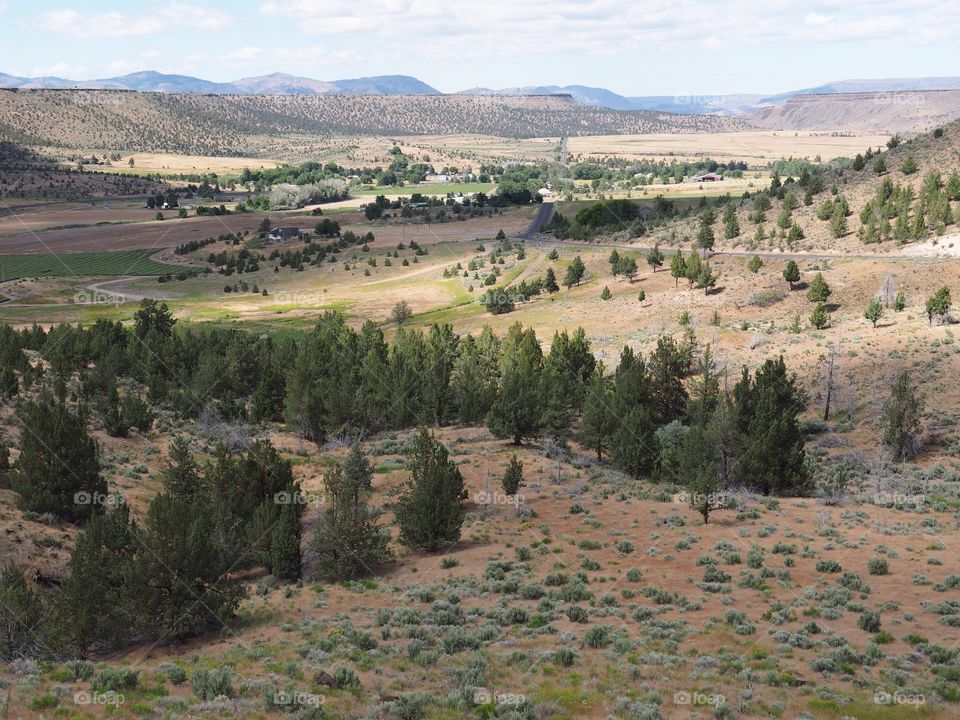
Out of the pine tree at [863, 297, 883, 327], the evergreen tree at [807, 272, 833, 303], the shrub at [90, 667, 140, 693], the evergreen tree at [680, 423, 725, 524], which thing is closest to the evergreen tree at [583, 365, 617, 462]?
the evergreen tree at [680, 423, 725, 524]

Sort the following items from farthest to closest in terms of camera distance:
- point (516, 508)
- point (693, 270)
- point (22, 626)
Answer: point (693, 270)
point (516, 508)
point (22, 626)

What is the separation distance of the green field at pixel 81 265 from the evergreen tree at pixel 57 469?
10246cm

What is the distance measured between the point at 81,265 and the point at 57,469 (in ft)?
382

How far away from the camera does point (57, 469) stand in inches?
1398

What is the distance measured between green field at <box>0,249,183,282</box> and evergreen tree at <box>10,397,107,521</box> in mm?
102464

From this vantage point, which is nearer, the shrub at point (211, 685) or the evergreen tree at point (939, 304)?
the shrub at point (211, 685)

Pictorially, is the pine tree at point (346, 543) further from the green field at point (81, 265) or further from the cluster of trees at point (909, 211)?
the green field at point (81, 265)

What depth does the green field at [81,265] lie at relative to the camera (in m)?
133

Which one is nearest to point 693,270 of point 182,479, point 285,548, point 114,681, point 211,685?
point 182,479

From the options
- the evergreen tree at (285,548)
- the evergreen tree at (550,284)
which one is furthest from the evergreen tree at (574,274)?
the evergreen tree at (285,548)

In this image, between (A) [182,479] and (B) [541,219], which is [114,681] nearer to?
(A) [182,479]

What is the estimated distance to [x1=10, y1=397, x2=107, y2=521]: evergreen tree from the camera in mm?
35188

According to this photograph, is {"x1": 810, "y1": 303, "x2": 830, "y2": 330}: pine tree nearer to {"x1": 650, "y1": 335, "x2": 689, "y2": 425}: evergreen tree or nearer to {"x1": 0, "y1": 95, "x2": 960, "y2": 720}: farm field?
{"x1": 0, "y1": 95, "x2": 960, "y2": 720}: farm field

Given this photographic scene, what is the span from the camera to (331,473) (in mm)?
35562
